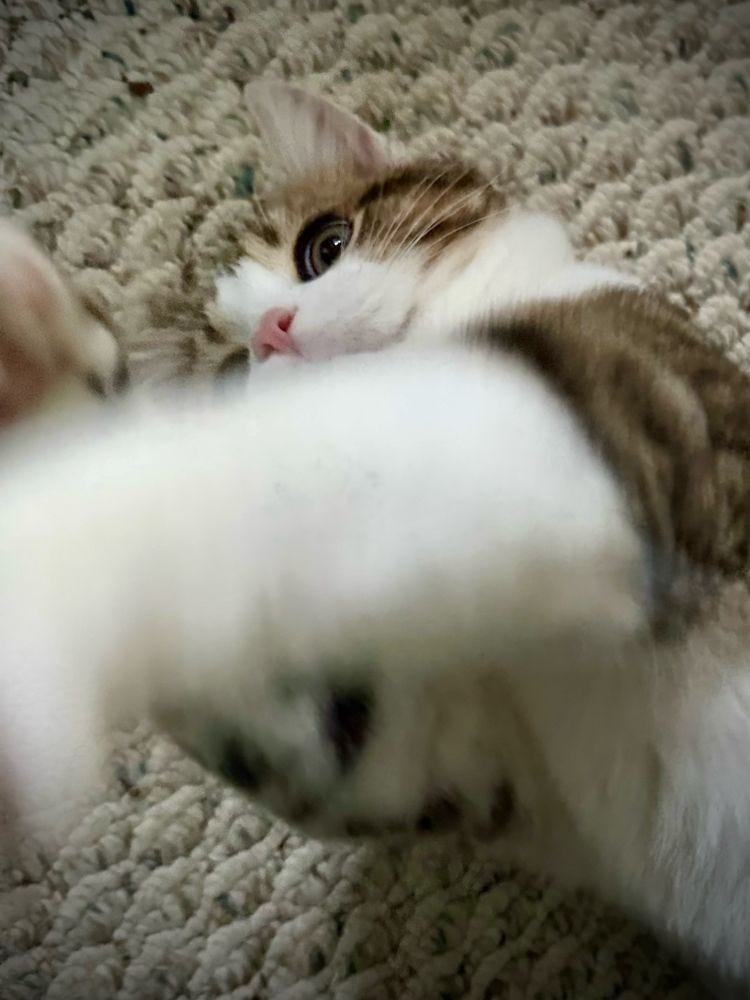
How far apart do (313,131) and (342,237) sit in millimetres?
137

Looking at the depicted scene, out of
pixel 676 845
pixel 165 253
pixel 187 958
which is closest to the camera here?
pixel 676 845

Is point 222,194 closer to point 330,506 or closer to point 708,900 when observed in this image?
point 330,506

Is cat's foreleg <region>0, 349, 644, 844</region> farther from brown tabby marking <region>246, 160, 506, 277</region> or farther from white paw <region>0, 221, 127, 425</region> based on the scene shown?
brown tabby marking <region>246, 160, 506, 277</region>

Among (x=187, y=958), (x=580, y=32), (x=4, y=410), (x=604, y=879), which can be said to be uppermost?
(x=580, y=32)

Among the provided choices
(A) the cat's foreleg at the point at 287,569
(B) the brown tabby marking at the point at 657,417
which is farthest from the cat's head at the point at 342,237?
(A) the cat's foreleg at the point at 287,569

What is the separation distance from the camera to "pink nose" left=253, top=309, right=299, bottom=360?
77 cm

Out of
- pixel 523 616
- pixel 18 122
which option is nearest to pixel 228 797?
pixel 523 616

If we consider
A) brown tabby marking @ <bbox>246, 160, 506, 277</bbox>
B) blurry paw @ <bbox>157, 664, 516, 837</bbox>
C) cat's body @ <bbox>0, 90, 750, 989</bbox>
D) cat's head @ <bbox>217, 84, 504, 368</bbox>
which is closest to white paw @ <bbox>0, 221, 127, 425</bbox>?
cat's body @ <bbox>0, 90, 750, 989</bbox>

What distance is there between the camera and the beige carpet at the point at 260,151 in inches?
36.9

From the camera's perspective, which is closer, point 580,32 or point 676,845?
point 676,845

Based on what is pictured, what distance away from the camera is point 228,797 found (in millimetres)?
947

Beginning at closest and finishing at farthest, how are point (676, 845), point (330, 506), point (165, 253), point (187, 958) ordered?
point (330, 506), point (676, 845), point (187, 958), point (165, 253)

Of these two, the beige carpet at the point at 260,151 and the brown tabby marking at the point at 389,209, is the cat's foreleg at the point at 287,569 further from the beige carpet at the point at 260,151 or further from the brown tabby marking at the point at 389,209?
the beige carpet at the point at 260,151

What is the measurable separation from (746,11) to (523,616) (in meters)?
0.90
